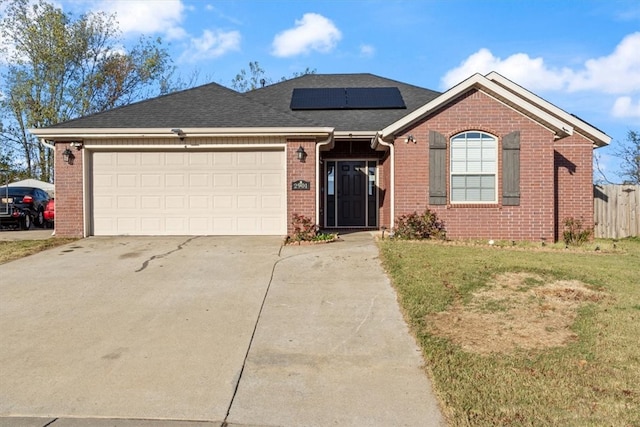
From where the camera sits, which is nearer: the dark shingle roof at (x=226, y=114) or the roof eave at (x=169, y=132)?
the roof eave at (x=169, y=132)

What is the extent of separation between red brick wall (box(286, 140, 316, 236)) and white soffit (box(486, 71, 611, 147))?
5.10 metres

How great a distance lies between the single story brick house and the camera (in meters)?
11.5

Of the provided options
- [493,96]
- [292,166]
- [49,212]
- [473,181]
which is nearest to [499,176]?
[473,181]

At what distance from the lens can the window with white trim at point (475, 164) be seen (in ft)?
37.9

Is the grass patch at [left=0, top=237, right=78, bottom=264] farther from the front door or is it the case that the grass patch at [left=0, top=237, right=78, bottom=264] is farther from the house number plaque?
the front door

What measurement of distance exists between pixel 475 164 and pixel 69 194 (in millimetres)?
9963

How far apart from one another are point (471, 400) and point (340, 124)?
35.9ft

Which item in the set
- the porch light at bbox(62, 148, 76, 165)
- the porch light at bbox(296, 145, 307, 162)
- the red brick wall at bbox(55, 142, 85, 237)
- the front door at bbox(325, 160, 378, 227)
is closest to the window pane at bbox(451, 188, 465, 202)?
the front door at bbox(325, 160, 378, 227)

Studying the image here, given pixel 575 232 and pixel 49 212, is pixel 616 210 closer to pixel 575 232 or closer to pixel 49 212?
pixel 575 232

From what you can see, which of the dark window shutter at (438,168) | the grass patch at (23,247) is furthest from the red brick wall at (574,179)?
A: the grass patch at (23,247)

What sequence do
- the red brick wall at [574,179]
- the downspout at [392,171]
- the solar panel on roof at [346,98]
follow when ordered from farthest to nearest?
1. the solar panel on roof at [346,98]
2. the red brick wall at [574,179]
3. the downspout at [392,171]

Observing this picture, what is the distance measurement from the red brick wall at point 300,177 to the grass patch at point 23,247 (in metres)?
5.33

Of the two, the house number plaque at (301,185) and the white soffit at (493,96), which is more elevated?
the white soffit at (493,96)

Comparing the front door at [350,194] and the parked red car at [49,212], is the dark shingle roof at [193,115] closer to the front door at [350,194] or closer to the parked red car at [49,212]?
the front door at [350,194]
